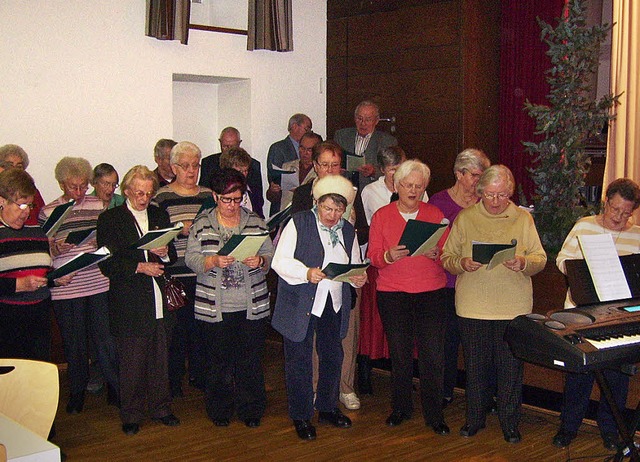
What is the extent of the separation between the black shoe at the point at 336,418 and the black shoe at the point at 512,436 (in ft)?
2.95

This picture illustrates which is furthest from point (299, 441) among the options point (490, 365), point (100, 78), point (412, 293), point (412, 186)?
point (100, 78)

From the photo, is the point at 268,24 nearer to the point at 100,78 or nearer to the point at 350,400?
the point at 100,78

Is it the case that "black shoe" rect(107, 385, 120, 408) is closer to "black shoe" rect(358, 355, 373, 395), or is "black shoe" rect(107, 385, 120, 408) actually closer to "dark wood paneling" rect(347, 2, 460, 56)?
"black shoe" rect(358, 355, 373, 395)

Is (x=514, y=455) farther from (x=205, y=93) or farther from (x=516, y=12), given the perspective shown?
(x=205, y=93)

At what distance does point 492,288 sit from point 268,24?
4124 mm

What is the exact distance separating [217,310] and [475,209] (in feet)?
5.05

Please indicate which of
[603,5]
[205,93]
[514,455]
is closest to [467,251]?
[514,455]

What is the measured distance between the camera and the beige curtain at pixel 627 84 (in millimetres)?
6434

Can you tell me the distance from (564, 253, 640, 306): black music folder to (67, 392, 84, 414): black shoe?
300cm

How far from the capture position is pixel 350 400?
5141mm

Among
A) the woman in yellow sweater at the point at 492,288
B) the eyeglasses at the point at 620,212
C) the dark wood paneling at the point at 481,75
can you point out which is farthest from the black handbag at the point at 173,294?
the dark wood paneling at the point at 481,75

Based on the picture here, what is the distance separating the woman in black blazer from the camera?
14.9 feet

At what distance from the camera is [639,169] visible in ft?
21.2

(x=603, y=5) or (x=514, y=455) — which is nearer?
(x=514, y=455)
